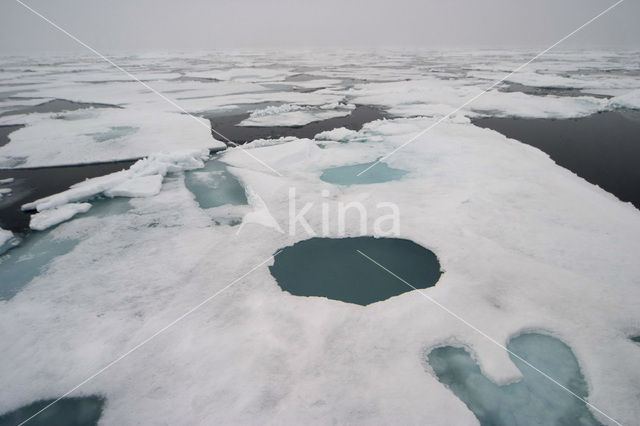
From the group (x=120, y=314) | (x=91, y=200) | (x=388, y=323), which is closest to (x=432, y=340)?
(x=388, y=323)

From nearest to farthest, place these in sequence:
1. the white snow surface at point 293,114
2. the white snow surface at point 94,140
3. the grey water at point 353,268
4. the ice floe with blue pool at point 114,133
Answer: the grey water at point 353,268 < the white snow surface at point 94,140 < the ice floe with blue pool at point 114,133 < the white snow surface at point 293,114

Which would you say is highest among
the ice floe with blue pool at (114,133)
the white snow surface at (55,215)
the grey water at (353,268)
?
the ice floe with blue pool at (114,133)

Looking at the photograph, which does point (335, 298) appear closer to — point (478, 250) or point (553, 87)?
point (478, 250)

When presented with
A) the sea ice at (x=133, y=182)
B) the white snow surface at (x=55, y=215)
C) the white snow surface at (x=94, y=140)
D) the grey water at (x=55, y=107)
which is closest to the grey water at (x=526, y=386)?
the sea ice at (x=133, y=182)

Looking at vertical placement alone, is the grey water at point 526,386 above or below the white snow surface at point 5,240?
above

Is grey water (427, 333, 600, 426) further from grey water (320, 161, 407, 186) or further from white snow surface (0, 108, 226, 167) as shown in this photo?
white snow surface (0, 108, 226, 167)

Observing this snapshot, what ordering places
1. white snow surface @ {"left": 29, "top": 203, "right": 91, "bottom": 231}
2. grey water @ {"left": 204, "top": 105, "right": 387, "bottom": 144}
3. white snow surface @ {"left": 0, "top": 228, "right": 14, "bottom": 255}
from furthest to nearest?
grey water @ {"left": 204, "top": 105, "right": 387, "bottom": 144}
white snow surface @ {"left": 29, "top": 203, "right": 91, "bottom": 231}
white snow surface @ {"left": 0, "top": 228, "right": 14, "bottom": 255}

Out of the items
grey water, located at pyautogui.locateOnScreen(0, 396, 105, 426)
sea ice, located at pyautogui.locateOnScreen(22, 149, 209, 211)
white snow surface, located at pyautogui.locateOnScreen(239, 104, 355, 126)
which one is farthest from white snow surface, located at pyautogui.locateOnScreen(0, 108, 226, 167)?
grey water, located at pyautogui.locateOnScreen(0, 396, 105, 426)

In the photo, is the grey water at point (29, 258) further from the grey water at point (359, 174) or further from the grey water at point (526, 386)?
the grey water at point (526, 386)
